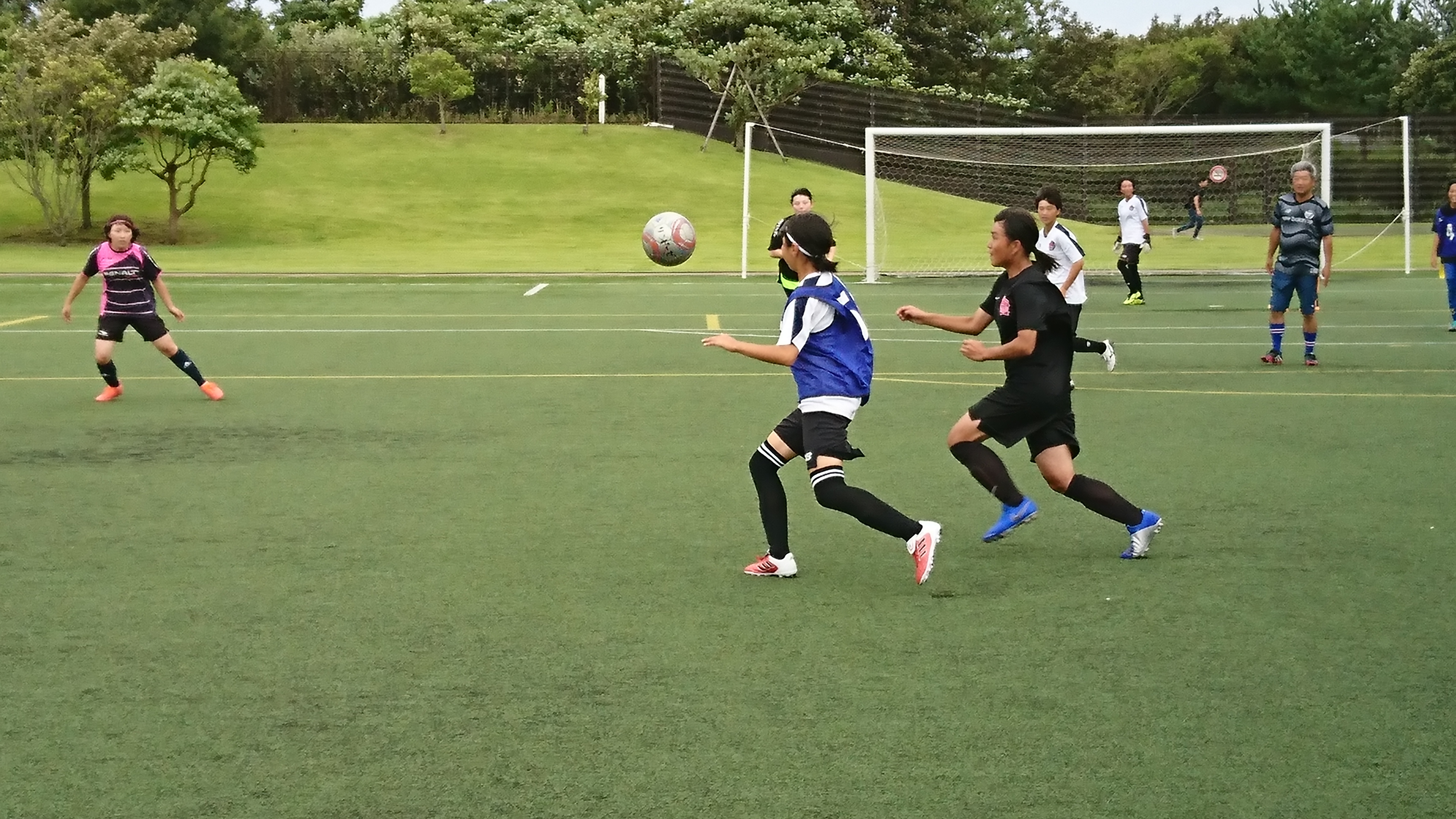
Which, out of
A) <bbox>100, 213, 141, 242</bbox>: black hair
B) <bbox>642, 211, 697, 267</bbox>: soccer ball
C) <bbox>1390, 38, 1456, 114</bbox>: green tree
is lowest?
<bbox>642, 211, 697, 267</bbox>: soccer ball

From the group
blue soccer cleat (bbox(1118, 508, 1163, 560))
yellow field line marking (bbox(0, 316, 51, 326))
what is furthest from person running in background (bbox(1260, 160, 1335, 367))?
yellow field line marking (bbox(0, 316, 51, 326))

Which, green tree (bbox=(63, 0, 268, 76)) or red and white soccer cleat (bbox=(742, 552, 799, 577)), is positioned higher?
green tree (bbox=(63, 0, 268, 76))

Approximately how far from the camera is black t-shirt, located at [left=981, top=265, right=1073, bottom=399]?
730 cm

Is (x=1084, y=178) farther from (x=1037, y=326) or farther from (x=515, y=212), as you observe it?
(x=1037, y=326)

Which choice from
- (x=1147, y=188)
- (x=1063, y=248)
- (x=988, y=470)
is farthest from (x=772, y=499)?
(x=1147, y=188)

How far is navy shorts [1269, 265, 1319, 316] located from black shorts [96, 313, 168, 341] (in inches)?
415

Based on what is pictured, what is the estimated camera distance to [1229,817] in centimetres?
437

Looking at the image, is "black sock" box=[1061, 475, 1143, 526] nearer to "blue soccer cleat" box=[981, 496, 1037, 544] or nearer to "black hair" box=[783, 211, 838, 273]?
"blue soccer cleat" box=[981, 496, 1037, 544]

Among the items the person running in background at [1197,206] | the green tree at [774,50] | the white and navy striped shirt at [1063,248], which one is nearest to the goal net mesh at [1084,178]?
the person running in background at [1197,206]

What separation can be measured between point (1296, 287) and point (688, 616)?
34.0ft

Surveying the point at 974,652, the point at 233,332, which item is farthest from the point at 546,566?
the point at 233,332

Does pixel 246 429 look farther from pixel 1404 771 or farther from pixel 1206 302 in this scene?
pixel 1206 302

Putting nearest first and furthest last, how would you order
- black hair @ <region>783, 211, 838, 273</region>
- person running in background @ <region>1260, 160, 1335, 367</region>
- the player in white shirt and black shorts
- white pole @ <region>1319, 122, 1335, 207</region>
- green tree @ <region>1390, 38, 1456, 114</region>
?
black hair @ <region>783, 211, 838, 273</region> < person running in background @ <region>1260, 160, 1335, 367</region> < the player in white shirt and black shorts < white pole @ <region>1319, 122, 1335, 207</region> < green tree @ <region>1390, 38, 1456, 114</region>

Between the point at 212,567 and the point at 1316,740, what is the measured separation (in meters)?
5.17
